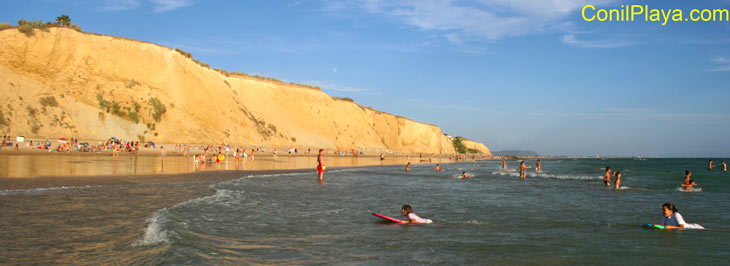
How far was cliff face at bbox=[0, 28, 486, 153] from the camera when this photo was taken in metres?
42.5

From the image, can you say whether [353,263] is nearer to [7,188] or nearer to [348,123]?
[7,188]

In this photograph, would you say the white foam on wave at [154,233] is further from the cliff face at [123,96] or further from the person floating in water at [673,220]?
the cliff face at [123,96]

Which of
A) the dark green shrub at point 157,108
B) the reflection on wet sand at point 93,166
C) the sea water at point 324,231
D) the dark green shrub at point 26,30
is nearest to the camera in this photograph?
the sea water at point 324,231

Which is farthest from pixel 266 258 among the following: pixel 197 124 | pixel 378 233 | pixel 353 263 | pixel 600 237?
pixel 197 124

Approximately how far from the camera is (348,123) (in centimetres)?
9094

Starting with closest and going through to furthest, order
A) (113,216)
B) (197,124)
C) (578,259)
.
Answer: (578,259) → (113,216) → (197,124)

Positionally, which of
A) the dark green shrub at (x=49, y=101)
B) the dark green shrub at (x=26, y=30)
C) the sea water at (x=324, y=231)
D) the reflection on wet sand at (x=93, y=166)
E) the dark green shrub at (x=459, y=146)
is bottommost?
the sea water at (x=324, y=231)

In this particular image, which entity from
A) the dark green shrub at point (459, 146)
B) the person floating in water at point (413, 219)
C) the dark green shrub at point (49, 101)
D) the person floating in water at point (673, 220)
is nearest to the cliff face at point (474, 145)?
the dark green shrub at point (459, 146)

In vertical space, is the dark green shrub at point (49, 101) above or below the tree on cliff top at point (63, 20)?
below

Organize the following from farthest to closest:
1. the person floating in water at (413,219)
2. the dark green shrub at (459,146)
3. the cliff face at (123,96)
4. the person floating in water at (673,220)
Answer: the dark green shrub at (459,146)
the cliff face at (123,96)
the person floating in water at (413,219)
the person floating in water at (673,220)

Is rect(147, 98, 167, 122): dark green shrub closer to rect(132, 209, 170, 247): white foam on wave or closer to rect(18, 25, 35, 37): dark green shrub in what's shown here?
rect(18, 25, 35, 37): dark green shrub

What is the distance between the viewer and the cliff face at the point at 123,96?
42.5 metres

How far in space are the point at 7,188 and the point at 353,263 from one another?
1167 cm

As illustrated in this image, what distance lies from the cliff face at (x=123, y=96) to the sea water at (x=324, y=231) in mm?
35324
